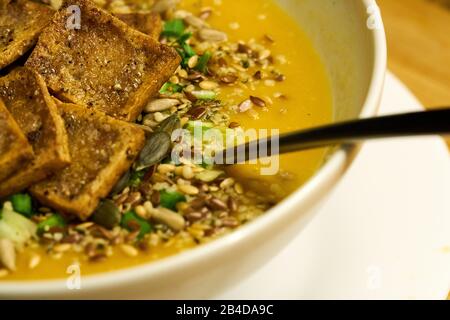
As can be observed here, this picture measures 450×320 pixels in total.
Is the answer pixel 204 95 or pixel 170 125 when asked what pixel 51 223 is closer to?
pixel 170 125

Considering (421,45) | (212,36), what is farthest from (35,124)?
(421,45)

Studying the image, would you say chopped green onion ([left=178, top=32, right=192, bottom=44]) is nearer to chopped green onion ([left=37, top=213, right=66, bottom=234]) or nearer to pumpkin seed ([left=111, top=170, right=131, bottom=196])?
pumpkin seed ([left=111, top=170, right=131, bottom=196])

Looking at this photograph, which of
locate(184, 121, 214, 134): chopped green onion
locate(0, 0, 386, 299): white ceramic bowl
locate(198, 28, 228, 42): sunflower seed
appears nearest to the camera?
locate(0, 0, 386, 299): white ceramic bowl

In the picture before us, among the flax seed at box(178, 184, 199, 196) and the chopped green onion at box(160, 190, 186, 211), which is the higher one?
the flax seed at box(178, 184, 199, 196)

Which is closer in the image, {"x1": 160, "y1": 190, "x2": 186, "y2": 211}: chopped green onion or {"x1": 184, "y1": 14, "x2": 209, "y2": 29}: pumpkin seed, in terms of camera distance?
{"x1": 160, "y1": 190, "x2": 186, "y2": 211}: chopped green onion

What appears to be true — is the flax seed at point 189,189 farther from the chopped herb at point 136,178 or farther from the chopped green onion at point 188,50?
the chopped green onion at point 188,50

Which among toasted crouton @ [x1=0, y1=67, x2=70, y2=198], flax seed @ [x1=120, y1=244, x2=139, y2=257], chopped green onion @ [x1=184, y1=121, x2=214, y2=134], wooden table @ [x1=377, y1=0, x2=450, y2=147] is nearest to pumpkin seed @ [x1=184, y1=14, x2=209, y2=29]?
chopped green onion @ [x1=184, y1=121, x2=214, y2=134]

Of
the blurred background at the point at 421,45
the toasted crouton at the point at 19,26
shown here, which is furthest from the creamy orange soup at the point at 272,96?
the blurred background at the point at 421,45

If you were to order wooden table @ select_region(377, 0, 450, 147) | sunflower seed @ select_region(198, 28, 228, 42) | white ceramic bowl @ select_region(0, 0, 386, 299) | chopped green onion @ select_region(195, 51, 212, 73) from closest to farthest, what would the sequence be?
white ceramic bowl @ select_region(0, 0, 386, 299) → chopped green onion @ select_region(195, 51, 212, 73) → sunflower seed @ select_region(198, 28, 228, 42) → wooden table @ select_region(377, 0, 450, 147)
